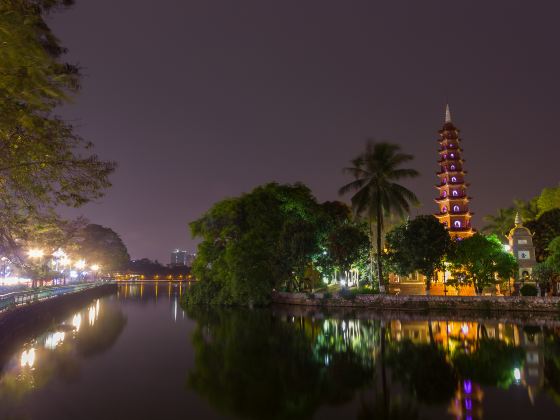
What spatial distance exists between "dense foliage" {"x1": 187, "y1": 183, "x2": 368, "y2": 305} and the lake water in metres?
17.0

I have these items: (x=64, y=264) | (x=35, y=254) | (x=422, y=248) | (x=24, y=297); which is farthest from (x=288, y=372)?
(x=64, y=264)

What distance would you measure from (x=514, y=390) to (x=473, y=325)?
639 inches

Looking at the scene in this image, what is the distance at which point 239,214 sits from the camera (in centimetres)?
5016

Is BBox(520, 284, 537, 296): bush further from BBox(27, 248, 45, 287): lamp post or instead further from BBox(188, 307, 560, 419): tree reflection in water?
BBox(27, 248, 45, 287): lamp post

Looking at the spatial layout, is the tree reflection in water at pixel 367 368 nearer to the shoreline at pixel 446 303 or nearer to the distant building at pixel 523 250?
the shoreline at pixel 446 303

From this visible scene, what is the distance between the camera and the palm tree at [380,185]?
40.8 m

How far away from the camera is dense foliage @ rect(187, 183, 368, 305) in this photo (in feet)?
150

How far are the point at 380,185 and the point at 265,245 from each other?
13609mm

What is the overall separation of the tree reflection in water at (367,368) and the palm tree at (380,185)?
1451 cm

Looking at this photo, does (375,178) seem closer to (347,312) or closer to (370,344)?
(347,312)

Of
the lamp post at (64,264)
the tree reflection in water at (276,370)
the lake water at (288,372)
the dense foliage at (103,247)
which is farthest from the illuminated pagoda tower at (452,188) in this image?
the dense foliage at (103,247)

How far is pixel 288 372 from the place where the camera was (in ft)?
53.3

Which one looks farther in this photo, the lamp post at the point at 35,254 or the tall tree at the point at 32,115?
the lamp post at the point at 35,254

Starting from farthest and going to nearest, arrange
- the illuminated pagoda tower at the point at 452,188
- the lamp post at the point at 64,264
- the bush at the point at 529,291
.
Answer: the lamp post at the point at 64,264, the illuminated pagoda tower at the point at 452,188, the bush at the point at 529,291
